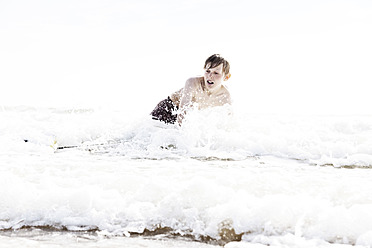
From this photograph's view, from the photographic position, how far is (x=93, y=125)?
6117mm

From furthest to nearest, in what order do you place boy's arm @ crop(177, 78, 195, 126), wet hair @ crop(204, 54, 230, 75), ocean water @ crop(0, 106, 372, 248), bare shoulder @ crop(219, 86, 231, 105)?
bare shoulder @ crop(219, 86, 231, 105) → boy's arm @ crop(177, 78, 195, 126) → wet hair @ crop(204, 54, 230, 75) → ocean water @ crop(0, 106, 372, 248)

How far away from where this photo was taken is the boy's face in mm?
4785

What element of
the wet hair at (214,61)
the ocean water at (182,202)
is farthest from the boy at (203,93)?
the ocean water at (182,202)

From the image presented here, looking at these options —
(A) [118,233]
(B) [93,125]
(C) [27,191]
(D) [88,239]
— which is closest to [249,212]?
(A) [118,233]

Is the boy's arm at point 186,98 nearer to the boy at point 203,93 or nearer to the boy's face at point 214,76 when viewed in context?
the boy at point 203,93

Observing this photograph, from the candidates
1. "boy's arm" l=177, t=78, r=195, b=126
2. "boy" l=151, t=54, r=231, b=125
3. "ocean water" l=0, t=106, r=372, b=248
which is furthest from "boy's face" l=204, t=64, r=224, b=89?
"ocean water" l=0, t=106, r=372, b=248

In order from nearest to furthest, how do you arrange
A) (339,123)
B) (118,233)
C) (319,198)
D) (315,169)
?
1. (118,233)
2. (319,198)
3. (315,169)
4. (339,123)

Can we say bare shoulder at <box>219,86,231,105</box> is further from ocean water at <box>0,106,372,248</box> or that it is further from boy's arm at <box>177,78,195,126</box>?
ocean water at <box>0,106,372,248</box>

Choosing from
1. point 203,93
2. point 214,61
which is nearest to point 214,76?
point 214,61

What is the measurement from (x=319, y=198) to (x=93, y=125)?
4.84 metres

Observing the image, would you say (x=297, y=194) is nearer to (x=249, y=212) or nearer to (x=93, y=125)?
(x=249, y=212)

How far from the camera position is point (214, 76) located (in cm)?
486

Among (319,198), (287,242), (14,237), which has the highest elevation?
(319,198)

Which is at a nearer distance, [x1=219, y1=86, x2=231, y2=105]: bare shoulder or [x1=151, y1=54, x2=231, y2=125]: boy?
[x1=151, y1=54, x2=231, y2=125]: boy
